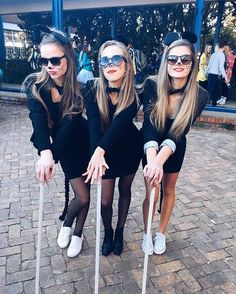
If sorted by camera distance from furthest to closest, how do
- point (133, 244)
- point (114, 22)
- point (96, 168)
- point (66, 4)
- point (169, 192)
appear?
point (114, 22) < point (66, 4) < point (133, 244) < point (169, 192) < point (96, 168)

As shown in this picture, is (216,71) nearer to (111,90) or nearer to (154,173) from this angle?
(111,90)

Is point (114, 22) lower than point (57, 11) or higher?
higher

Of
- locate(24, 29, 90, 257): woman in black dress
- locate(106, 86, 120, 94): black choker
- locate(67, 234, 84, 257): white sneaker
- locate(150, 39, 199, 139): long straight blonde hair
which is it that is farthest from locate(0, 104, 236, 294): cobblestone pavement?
locate(106, 86, 120, 94): black choker

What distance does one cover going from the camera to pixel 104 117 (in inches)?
95.7

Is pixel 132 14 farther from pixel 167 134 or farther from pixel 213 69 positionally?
pixel 167 134

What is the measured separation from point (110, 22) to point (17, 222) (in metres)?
11.0

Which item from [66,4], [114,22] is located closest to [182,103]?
[66,4]

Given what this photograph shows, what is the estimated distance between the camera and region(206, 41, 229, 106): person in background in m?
7.66

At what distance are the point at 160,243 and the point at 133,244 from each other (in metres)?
0.30

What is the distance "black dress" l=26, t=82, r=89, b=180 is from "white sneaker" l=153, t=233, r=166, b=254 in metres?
1.07

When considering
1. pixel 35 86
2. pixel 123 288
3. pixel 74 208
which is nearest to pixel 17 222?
pixel 74 208

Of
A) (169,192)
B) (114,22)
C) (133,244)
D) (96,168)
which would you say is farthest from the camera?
(114,22)

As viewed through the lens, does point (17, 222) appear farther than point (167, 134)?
Yes

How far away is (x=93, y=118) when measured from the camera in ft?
7.85
